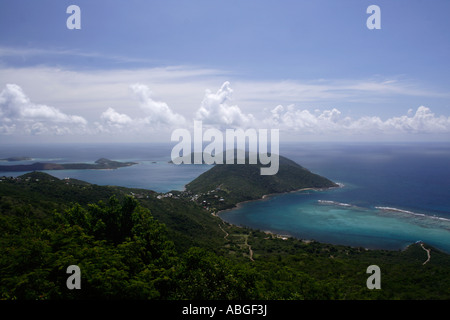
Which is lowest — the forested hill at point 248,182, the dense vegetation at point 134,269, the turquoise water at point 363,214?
the turquoise water at point 363,214

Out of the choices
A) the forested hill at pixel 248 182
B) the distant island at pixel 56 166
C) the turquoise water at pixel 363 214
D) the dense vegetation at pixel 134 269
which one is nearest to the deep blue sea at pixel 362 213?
the turquoise water at pixel 363 214

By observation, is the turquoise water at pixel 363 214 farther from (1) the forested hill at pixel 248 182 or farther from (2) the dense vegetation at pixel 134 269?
→ (2) the dense vegetation at pixel 134 269

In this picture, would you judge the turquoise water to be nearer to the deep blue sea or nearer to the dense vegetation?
the deep blue sea

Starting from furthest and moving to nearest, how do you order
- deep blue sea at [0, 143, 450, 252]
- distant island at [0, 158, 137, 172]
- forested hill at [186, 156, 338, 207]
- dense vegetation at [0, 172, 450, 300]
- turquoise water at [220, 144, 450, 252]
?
1. distant island at [0, 158, 137, 172]
2. forested hill at [186, 156, 338, 207]
3. deep blue sea at [0, 143, 450, 252]
4. turquoise water at [220, 144, 450, 252]
5. dense vegetation at [0, 172, 450, 300]

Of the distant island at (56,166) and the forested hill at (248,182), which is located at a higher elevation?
the distant island at (56,166)

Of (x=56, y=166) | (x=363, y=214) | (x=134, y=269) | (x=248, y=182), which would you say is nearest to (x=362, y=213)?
(x=363, y=214)

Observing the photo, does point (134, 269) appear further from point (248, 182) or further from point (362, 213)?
point (248, 182)

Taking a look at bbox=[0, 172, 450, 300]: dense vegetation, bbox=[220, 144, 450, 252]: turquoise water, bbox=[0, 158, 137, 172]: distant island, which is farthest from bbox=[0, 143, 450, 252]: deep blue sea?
bbox=[0, 158, 137, 172]: distant island
